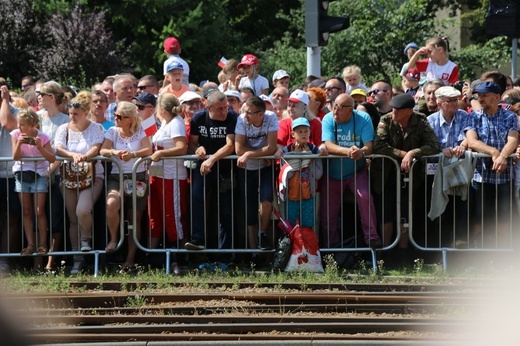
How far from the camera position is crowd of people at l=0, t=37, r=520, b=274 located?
33.3 feet

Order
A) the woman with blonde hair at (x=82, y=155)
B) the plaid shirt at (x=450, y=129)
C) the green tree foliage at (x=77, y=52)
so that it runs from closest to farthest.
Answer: the woman with blonde hair at (x=82, y=155) → the plaid shirt at (x=450, y=129) → the green tree foliage at (x=77, y=52)

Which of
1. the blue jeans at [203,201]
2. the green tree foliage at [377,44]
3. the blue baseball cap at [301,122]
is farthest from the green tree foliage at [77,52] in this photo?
the blue baseball cap at [301,122]

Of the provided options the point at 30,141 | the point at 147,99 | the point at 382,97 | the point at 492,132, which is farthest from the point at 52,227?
the point at 492,132

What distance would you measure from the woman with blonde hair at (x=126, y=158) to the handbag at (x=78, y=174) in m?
0.22

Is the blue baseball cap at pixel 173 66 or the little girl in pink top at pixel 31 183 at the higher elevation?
the blue baseball cap at pixel 173 66

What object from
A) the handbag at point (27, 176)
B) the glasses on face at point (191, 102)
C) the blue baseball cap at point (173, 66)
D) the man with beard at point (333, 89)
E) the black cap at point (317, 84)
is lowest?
the handbag at point (27, 176)

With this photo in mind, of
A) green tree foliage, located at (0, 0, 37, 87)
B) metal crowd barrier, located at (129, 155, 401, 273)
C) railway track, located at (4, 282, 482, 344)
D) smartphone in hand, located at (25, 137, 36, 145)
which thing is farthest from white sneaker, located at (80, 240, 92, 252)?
green tree foliage, located at (0, 0, 37, 87)

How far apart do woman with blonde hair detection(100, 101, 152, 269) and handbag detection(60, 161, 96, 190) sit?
225 millimetres

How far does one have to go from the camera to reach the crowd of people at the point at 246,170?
Answer: 10.2 m

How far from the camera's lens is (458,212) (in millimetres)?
10492

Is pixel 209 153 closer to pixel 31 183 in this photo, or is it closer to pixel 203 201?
pixel 203 201

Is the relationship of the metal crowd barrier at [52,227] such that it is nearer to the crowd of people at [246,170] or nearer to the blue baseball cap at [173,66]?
the crowd of people at [246,170]

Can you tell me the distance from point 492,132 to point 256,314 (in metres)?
3.48

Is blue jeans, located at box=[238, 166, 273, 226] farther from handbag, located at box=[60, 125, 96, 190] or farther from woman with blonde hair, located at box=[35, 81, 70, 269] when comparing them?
woman with blonde hair, located at box=[35, 81, 70, 269]
